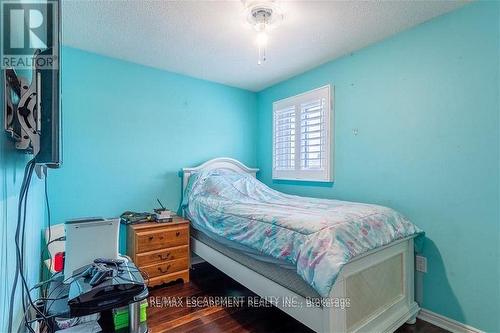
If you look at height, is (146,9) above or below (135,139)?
above

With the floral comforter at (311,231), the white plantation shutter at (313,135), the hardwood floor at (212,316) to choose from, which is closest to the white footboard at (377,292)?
the floral comforter at (311,231)

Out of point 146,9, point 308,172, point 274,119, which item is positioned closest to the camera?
point 146,9

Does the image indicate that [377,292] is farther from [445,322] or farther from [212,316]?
[212,316]

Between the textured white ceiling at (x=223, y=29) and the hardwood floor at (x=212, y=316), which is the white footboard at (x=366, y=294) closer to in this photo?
the hardwood floor at (x=212, y=316)

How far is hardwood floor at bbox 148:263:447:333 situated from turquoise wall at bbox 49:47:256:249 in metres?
1.05

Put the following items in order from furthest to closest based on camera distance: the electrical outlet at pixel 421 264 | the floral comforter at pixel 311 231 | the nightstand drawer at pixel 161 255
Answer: the nightstand drawer at pixel 161 255
the electrical outlet at pixel 421 264
the floral comforter at pixel 311 231

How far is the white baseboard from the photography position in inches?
67.8

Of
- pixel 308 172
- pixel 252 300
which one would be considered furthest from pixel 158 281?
pixel 308 172

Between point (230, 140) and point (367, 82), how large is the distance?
1.85 metres

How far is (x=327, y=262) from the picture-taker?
1.29 meters

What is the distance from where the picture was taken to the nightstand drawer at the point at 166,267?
233cm

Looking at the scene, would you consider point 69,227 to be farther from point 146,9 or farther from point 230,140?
point 230,140

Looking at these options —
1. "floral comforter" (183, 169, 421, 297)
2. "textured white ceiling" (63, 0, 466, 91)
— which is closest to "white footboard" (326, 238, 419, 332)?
"floral comforter" (183, 169, 421, 297)

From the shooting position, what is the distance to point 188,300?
84.9 inches
